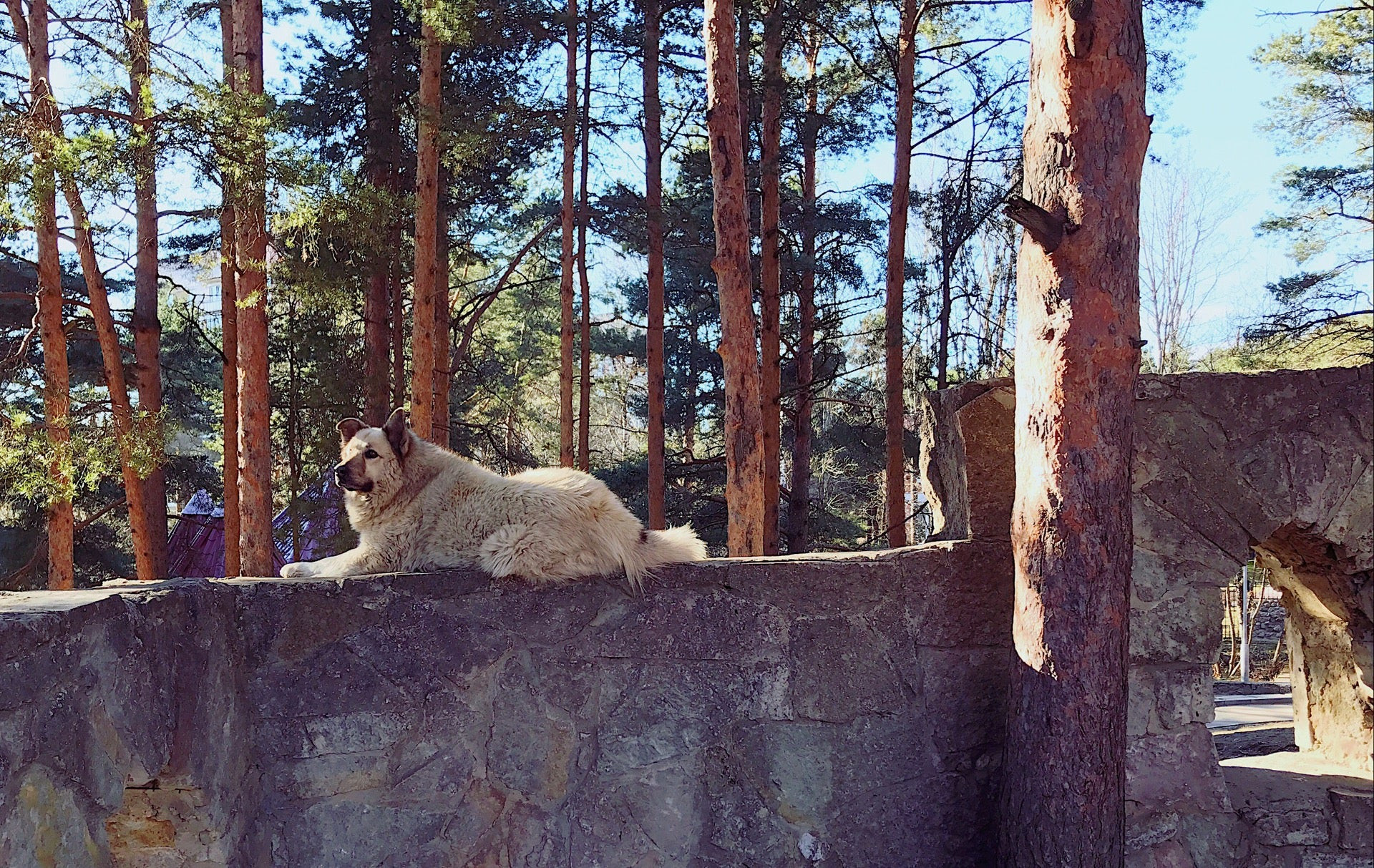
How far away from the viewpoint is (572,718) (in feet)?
10.5

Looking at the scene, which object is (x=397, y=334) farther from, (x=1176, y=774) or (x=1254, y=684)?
(x=1176, y=774)

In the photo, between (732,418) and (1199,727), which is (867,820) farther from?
(732,418)

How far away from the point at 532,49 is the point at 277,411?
6083 millimetres

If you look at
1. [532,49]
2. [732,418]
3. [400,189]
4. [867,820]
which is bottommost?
[867,820]

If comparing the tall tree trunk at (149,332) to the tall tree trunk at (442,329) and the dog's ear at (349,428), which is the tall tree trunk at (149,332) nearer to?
the tall tree trunk at (442,329)

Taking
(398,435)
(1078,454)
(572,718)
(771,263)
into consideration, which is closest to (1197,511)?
(1078,454)

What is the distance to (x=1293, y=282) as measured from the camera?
41.8 ft

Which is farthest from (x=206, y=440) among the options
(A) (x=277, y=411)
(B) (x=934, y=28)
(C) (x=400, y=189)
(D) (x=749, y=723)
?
(D) (x=749, y=723)

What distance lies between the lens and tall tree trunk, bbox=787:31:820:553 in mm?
14633

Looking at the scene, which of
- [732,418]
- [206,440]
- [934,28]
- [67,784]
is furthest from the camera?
[206,440]

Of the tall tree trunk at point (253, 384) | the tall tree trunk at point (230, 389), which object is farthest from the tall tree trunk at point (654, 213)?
the tall tree trunk at point (230, 389)

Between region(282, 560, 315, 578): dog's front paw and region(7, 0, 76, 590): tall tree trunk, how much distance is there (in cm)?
625

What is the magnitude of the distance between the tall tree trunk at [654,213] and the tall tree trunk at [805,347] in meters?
2.54

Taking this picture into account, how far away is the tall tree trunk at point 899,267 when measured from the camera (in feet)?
40.3
